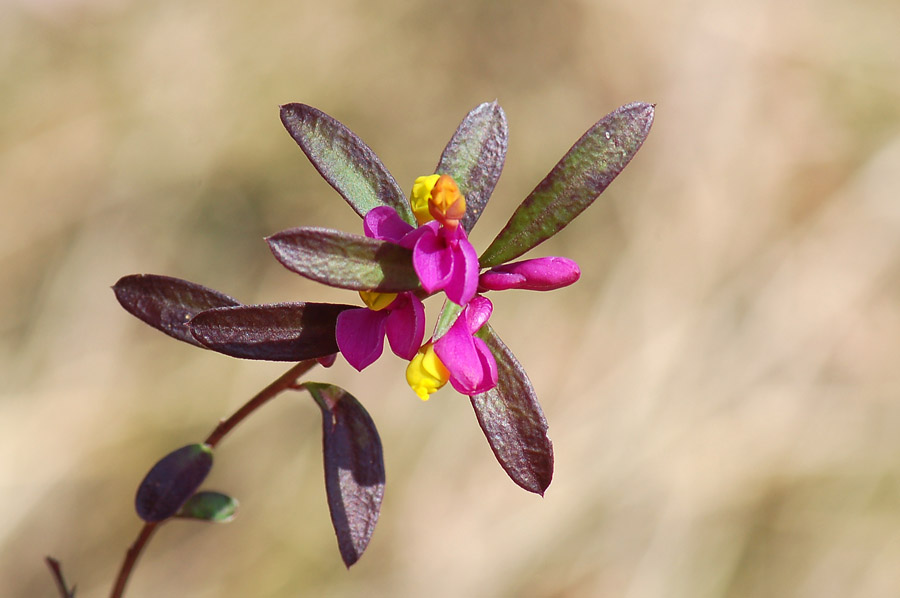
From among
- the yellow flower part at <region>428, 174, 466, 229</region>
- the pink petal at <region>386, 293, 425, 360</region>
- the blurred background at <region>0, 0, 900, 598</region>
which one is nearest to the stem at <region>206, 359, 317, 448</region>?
the pink petal at <region>386, 293, 425, 360</region>

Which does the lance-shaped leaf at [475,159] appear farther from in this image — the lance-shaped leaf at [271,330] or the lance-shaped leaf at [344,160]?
the lance-shaped leaf at [271,330]

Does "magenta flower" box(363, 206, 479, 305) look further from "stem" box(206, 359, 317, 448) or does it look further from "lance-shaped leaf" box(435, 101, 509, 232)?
"stem" box(206, 359, 317, 448)

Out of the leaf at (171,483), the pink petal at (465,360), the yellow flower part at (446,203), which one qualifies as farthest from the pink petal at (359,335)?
the leaf at (171,483)

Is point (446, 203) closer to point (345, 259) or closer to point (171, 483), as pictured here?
point (345, 259)

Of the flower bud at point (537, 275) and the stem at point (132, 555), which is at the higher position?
the flower bud at point (537, 275)

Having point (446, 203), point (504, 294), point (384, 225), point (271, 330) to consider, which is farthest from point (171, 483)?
point (504, 294)

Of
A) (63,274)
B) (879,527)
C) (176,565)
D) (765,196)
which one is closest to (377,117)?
(63,274)
